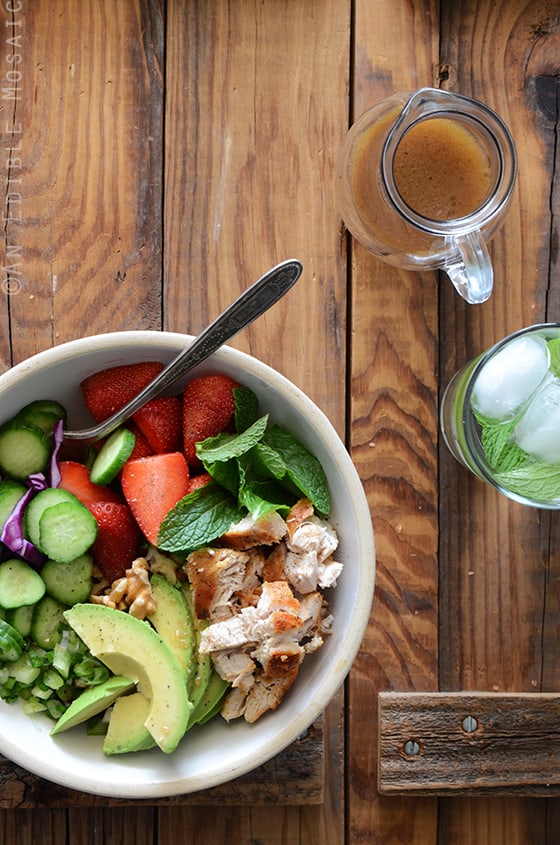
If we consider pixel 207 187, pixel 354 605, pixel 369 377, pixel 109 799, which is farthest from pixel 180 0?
pixel 109 799

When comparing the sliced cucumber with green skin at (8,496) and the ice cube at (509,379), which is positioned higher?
the ice cube at (509,379)

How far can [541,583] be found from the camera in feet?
4.60

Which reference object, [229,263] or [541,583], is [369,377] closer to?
[229,263]

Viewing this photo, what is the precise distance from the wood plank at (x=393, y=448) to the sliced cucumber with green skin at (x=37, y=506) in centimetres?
44

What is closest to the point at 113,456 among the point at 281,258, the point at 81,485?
the point at 81,485

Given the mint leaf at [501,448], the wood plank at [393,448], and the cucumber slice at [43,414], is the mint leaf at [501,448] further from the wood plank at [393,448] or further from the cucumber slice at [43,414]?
the cucumber slice at [43,414]

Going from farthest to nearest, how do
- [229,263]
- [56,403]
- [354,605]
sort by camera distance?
[229,263], [56,403], [354,605]

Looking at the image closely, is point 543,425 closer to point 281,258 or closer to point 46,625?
point 281,258

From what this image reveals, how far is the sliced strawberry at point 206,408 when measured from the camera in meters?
1.18

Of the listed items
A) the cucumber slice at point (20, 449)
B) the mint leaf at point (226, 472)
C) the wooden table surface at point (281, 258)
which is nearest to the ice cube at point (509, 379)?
the wooden table surface at point (281, 258)

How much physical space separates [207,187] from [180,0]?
0.29 meters

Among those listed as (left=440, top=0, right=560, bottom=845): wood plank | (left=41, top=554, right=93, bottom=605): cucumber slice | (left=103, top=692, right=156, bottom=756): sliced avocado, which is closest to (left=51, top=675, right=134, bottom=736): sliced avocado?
(left=103, top=692, right=156, bottom=756): sliced avocado

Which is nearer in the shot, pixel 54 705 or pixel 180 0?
pixel 54 705

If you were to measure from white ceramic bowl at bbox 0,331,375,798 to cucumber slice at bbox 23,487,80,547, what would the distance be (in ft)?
0.38
